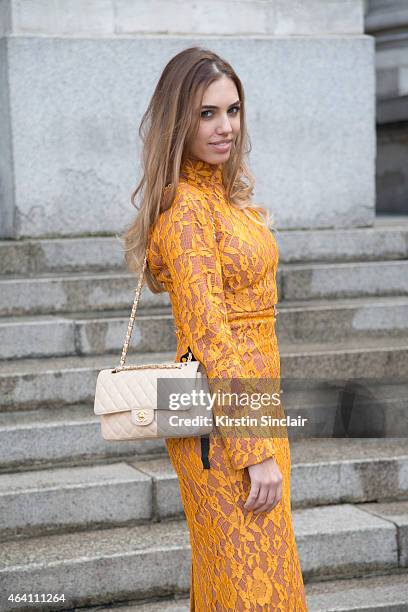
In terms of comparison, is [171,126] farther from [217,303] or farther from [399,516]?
[399,516]

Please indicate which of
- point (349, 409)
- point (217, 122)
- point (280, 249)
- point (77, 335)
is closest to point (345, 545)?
point (349, 409)

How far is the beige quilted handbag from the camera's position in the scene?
283cm

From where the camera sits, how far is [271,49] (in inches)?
277

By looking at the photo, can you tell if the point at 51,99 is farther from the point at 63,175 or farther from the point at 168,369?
the point at 168,369

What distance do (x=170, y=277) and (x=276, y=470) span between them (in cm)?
61

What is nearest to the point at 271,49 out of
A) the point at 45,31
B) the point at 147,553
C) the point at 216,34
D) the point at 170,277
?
the point at 216,34

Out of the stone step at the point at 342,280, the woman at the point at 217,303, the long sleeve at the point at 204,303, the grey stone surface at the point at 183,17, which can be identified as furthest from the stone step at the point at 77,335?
the long sleeve at the point at 204,303

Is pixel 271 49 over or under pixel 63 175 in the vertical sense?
over

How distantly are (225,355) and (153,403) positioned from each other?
0.78 ft

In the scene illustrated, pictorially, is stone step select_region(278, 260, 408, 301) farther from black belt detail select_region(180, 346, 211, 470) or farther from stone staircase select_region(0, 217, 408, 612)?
black belt detail select_region(180, 346, 211, 470)

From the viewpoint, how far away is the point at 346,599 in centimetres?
429

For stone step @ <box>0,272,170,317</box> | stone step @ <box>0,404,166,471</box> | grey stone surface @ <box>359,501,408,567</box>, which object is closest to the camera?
grey stone surface @ <box>359,501,408,567</box>

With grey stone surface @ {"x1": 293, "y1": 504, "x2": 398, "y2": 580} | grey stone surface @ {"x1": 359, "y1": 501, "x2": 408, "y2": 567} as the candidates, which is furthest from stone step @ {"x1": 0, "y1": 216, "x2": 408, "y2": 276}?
grey stone surface @ {"x1": 293, "y1": 504, "x2": 398, "y2": 580}

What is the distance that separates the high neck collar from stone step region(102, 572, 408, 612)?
1.92 meters
